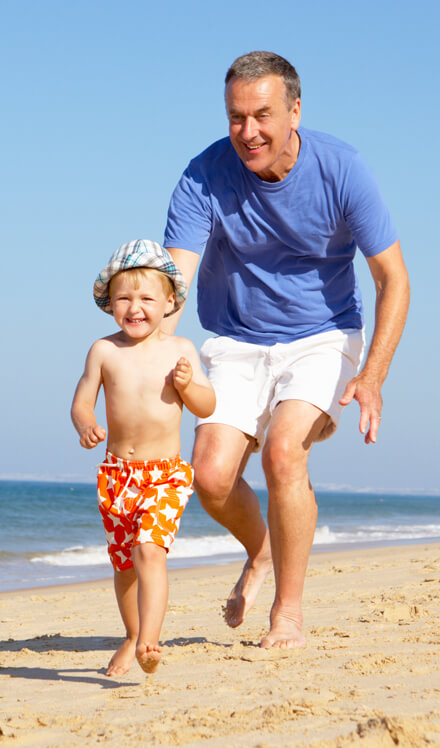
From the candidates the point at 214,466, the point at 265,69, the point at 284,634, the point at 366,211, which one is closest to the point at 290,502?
the point at 214,466

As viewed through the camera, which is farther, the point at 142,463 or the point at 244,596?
the point at 244,596

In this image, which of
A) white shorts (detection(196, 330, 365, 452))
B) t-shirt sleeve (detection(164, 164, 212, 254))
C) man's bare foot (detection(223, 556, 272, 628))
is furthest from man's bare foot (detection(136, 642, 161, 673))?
t-shirt sleeve (detection(164, 164, 212, 254))

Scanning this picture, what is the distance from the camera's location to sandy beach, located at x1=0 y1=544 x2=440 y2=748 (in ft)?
7.29

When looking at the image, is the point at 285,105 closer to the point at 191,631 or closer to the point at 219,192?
the point at 219,192

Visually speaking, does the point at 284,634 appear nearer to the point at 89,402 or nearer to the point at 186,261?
the point at 89,402

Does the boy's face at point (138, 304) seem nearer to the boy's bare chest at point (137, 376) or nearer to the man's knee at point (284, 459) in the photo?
the boy's bare chest at point (137, 376)

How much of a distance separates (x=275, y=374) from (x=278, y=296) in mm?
375

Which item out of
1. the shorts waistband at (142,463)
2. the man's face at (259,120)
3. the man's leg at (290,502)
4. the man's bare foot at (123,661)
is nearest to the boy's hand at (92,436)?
the shorts waistband at (142,463)

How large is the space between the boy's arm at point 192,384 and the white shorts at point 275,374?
0.61 metres

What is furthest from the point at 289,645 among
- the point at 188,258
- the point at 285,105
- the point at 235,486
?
the point at 285,105

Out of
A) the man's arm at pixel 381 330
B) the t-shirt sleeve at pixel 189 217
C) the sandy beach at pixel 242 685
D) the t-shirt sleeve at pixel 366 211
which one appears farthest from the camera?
the t-shirt sleeve at pixel 189 217

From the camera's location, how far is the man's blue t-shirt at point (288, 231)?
13.0 ft

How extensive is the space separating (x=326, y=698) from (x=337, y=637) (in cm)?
135

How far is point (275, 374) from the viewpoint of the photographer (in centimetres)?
407
